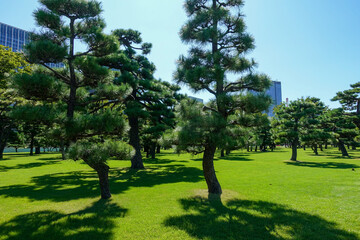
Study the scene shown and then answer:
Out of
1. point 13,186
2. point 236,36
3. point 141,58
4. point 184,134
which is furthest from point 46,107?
point 141,58

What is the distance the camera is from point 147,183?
35.2 feet

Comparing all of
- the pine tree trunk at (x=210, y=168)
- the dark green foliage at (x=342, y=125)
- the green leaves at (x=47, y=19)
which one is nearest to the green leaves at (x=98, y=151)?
the pine tree trunk at (x=210, y=168)

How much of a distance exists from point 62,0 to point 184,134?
600 cm

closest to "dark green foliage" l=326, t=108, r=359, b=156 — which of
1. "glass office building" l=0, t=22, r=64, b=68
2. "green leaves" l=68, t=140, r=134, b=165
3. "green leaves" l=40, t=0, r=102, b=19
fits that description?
"green leaves" l=68, t=140, r=134, b=165

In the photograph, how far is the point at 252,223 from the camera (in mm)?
5406

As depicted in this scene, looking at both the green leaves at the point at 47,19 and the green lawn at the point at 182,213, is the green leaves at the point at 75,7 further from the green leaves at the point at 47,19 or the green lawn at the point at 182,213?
the green lawn at the point at 182,213

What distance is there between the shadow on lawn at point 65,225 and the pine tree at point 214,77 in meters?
3.22

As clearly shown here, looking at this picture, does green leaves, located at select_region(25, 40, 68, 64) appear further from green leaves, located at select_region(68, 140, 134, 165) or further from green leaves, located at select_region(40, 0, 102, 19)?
green leaves, located at select_region(68, 140, 134, 165)

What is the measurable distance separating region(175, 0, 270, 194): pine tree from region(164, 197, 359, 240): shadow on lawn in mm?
1969

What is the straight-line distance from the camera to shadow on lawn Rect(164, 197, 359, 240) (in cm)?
470

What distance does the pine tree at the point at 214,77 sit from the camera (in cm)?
705

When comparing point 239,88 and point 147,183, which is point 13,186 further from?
point 239,88

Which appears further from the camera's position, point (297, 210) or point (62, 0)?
point (62, 0)

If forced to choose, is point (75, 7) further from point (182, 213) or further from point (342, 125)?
point (342, 125)
